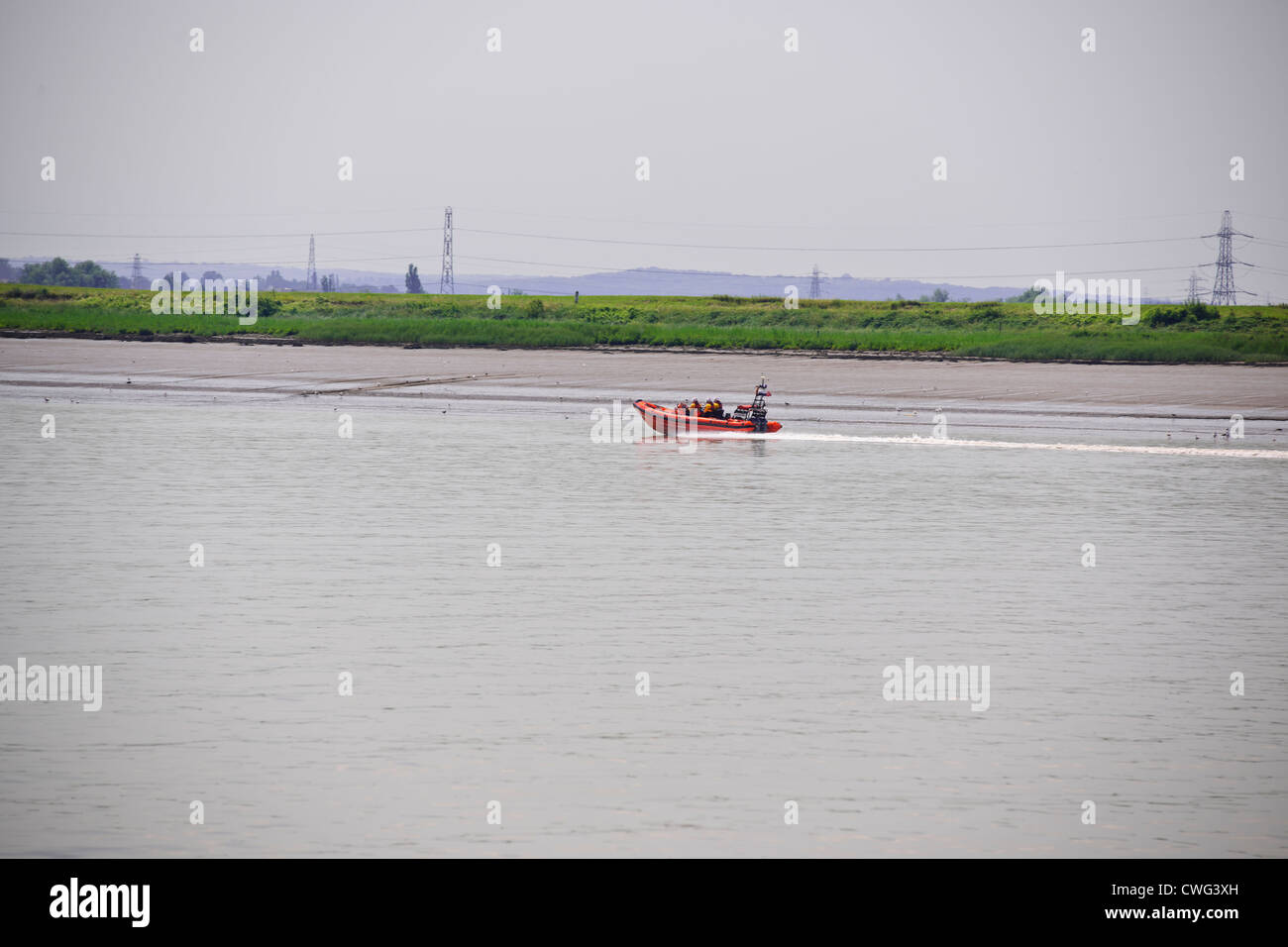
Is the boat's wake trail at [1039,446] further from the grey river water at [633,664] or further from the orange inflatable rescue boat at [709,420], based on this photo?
the grey river water at [633,664]

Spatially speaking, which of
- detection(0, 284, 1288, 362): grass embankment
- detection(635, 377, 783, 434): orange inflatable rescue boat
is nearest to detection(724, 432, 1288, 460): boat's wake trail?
detection(635, 377, 783, 434): orange inflatable rescue boat

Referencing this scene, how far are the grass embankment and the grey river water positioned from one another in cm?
6152

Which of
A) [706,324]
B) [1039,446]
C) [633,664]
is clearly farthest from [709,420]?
[706,324]

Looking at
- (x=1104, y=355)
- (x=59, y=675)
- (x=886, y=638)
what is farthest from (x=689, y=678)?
(x=1104, y=355)

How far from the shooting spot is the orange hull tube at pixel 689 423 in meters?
44.4

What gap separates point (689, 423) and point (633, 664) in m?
28.5

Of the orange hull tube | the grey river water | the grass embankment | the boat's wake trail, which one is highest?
the grass embankment

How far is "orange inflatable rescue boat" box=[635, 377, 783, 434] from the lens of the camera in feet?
146

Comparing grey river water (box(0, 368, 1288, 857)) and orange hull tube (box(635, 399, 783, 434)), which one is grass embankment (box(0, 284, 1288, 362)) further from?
grey river water (box(0, 368, 1288, 857))

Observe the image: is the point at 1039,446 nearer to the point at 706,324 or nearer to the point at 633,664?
the point at 633,664

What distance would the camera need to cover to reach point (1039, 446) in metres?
43.0

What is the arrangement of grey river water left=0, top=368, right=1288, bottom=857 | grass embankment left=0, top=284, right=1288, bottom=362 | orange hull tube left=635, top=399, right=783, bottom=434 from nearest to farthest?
grey river water left=0, top=368, right=1288, bottom=857
orange hull tube left=635, top=399, right=783, bottom=434
grass embankment left=0, top=284, right=1288, bottom=362

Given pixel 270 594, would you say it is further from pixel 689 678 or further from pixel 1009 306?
pixel 1009 306
